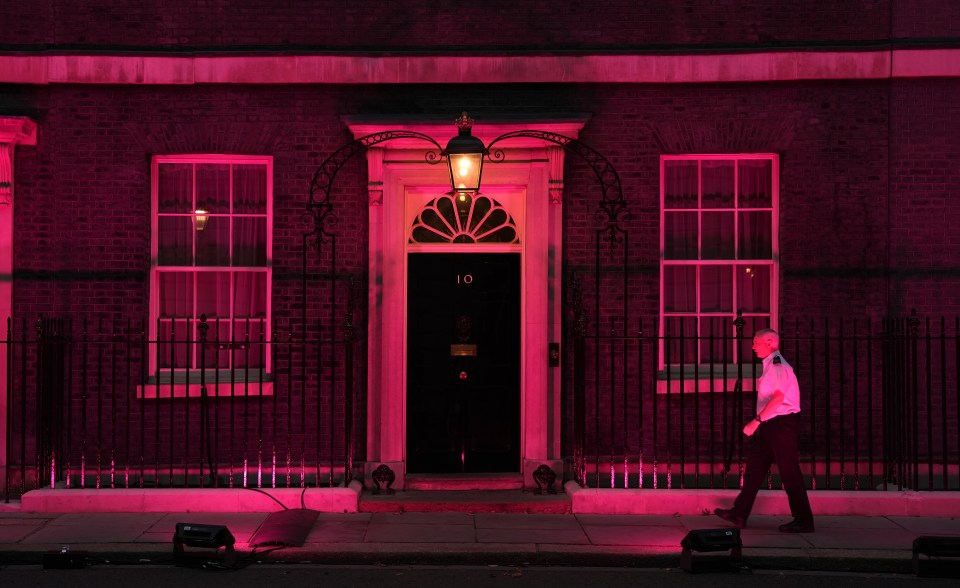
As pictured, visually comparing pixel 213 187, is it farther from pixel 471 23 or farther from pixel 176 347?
pixel 471 23

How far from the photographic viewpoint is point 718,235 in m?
10.6

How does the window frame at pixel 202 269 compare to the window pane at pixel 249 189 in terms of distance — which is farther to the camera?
the window pane at pixel 249 189

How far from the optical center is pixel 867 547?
790 centimetres

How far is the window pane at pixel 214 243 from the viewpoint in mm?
10445

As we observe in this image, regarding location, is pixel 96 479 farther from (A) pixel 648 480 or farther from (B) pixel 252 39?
(A) pixel 648 480

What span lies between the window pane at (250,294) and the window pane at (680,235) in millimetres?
4095

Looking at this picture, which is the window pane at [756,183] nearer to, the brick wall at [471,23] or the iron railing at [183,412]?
the brick wall at [471,23]

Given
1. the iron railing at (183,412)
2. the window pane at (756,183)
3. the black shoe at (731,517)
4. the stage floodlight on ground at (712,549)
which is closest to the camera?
the stage floodlight on ground at (712,549)

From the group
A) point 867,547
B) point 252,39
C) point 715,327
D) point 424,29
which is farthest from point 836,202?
point 252,39

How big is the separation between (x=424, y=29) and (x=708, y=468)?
5166 millimetres

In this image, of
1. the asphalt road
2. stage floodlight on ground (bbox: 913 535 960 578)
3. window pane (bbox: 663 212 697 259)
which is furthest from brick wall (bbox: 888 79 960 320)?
the asphalt road

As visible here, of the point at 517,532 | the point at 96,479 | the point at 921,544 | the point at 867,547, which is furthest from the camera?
the point at 96,479

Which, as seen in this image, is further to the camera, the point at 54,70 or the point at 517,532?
the point at 54,70

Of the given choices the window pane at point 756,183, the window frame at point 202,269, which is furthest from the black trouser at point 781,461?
the window frame at point 202,269
